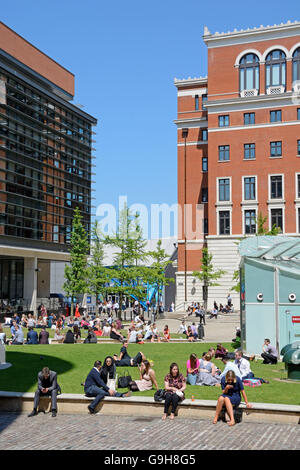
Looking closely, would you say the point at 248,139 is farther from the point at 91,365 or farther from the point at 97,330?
the point at 91,365

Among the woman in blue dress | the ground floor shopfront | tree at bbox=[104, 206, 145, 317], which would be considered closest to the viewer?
the woman in blue dress

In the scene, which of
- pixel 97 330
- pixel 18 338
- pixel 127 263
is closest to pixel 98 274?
pixel 127 263

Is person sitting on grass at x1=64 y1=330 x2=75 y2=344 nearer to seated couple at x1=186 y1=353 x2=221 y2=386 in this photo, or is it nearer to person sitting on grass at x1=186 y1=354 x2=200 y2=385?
seated couple at x1=186 y1=353 x2=221 y2=386

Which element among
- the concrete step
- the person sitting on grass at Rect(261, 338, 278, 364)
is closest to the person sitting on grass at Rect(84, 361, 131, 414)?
the concrete step

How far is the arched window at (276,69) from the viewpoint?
5850 centimetres

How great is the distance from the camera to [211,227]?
198ft

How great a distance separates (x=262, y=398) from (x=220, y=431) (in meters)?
3.04

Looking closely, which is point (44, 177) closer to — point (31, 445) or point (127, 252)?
point (127, 252)

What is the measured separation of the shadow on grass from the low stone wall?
1.40ft

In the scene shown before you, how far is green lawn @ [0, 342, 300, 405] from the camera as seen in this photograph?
15250mm

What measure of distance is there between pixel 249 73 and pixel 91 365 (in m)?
47.6

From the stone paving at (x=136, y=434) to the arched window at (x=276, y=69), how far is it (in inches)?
2034

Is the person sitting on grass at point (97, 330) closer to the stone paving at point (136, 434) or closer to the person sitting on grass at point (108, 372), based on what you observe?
the person sitting on grass at point (108, 372)

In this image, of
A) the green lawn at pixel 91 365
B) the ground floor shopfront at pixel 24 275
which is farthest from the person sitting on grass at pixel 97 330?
the ground floor shopfront at pixel 24 275
